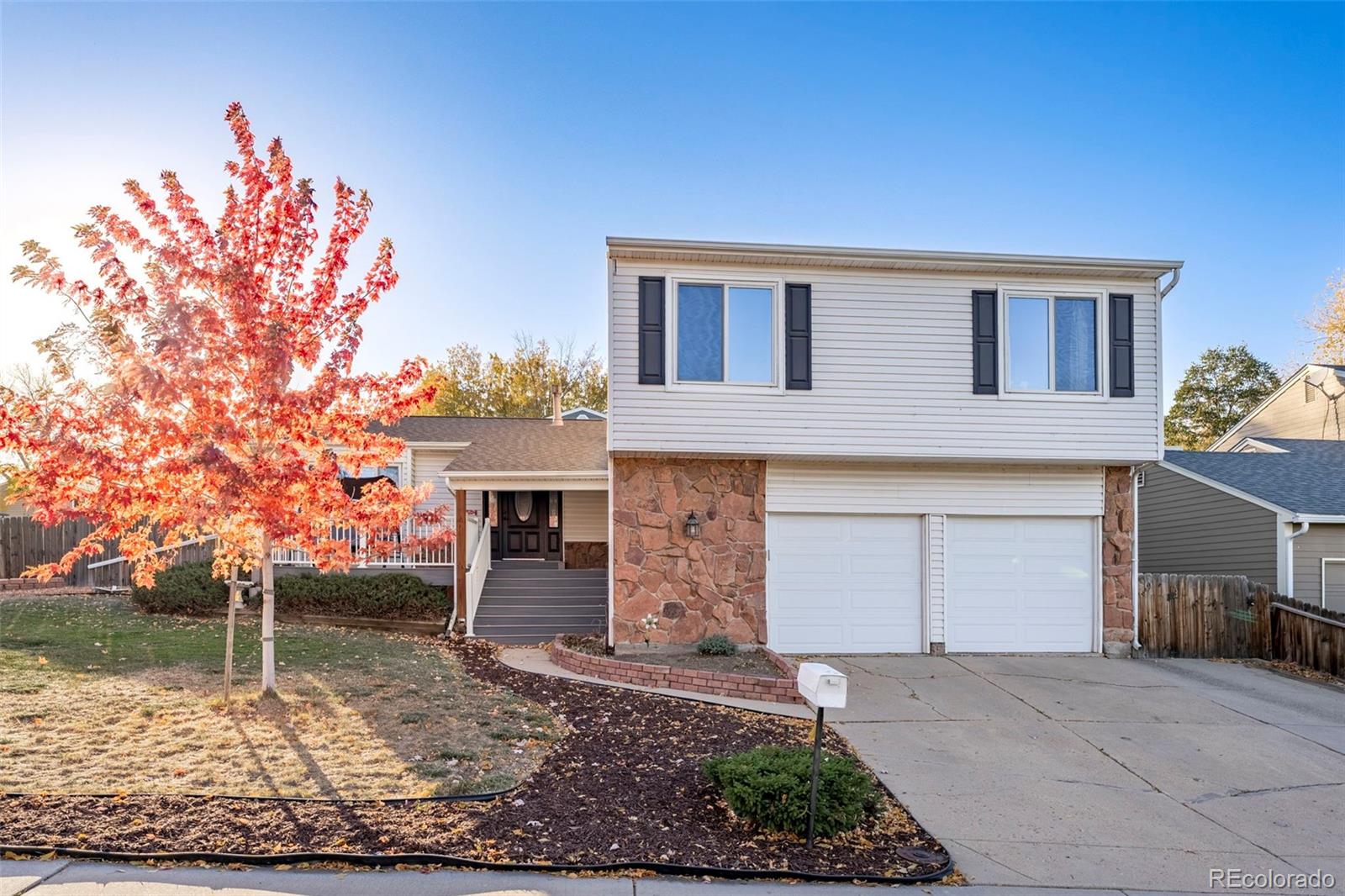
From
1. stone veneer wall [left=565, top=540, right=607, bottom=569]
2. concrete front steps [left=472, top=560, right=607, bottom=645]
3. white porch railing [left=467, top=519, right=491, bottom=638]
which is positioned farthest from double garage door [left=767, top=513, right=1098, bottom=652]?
stone veneer wall [left=565, top=540, right=607, bottom=569]

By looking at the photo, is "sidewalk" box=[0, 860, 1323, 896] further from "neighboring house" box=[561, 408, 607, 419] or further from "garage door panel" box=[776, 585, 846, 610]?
"neighboring house" box=[561, 408, 607, 419]

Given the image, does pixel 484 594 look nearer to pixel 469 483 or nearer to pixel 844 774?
pixel 469 483

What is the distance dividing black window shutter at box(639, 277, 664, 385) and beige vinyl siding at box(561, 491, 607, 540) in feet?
21.8

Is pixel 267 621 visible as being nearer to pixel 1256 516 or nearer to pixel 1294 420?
pixel 1256 516

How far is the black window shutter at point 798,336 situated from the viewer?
33.8ft

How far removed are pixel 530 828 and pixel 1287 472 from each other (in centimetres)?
1618

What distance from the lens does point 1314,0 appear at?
11188 millimetres

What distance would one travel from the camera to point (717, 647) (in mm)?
9914

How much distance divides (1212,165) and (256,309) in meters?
14.7

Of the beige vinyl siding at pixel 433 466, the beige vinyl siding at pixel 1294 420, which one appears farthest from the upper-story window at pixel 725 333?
the beige vinyl siding at pixel 1294 420

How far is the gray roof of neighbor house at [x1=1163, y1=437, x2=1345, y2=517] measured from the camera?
43.9 feet

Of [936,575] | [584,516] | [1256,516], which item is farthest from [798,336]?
[1256,516]

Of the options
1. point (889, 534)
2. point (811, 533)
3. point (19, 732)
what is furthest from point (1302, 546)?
point (19, 732)

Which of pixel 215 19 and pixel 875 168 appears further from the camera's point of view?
pixel 875 168
